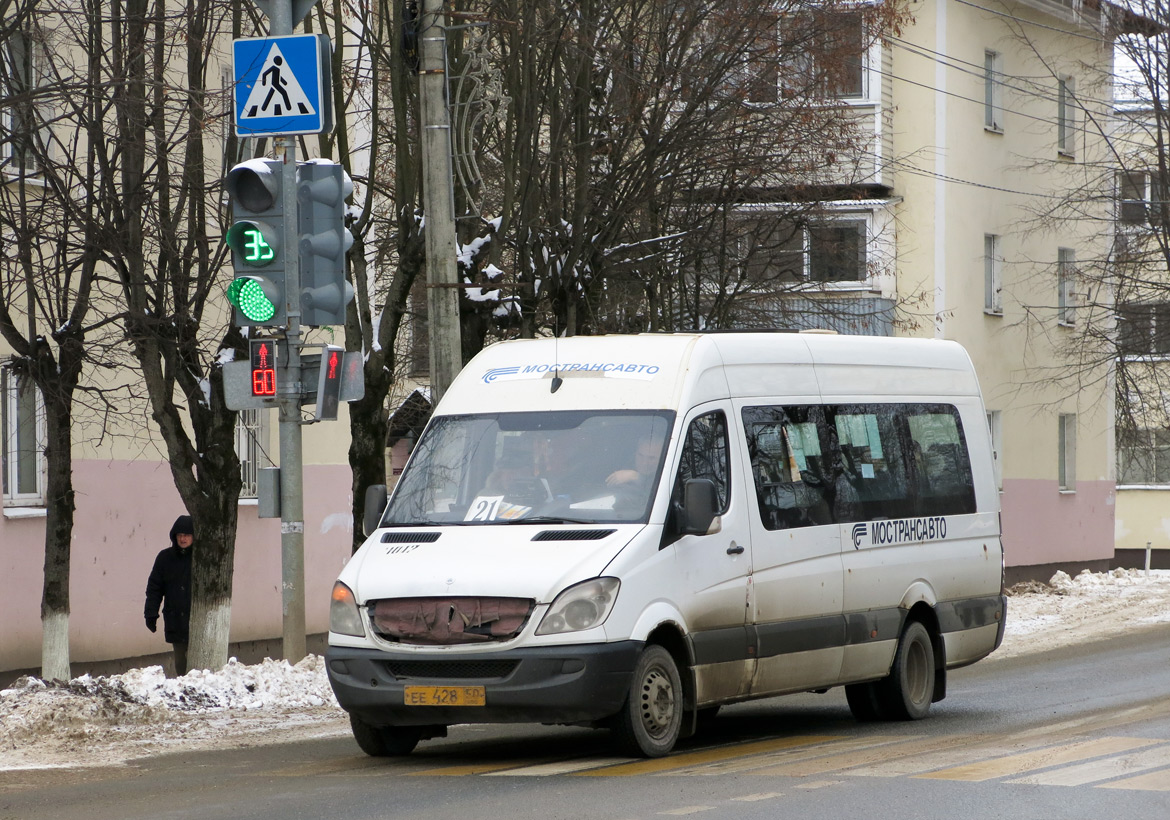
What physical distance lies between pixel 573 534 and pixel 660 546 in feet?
1.61

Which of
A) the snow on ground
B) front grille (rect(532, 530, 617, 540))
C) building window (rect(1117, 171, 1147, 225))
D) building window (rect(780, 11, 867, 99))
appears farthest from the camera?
building window (rect(1117, 171, 1147, 225))

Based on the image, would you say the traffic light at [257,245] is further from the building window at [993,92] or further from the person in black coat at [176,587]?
the building window at [993,92]

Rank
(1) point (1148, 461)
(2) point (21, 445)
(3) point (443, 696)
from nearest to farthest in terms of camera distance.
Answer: (3) point (443, 696)
(2) point (21, 445)
(1) point (1148, 461)

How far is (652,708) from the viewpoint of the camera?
963 cm

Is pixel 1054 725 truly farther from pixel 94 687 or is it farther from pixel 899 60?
pixel 899 60

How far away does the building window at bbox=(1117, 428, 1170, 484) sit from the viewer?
44125mm

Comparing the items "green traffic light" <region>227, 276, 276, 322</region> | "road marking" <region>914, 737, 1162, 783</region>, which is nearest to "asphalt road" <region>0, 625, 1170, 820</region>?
"road marking" <region>914, 737, 1162, 783</region>

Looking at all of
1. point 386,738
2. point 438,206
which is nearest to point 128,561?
point 438,206

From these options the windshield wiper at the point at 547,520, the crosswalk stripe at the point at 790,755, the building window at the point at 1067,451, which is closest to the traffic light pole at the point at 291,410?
the windshield wiper at the point at 547,520

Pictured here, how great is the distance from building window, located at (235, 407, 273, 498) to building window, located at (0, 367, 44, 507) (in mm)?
2730

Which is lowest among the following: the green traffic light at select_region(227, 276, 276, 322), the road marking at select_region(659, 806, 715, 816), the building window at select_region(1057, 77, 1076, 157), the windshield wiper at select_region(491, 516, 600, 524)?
the road marking at select_region(659, 806, 715, 816)

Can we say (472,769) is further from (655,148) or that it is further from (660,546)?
(655,148)

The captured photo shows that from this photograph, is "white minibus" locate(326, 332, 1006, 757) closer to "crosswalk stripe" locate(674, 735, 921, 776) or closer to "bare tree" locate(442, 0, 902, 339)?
"crosswalk stripe" locate(674, 735, 921, 776)

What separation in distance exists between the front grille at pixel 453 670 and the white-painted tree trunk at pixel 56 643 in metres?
5.26
